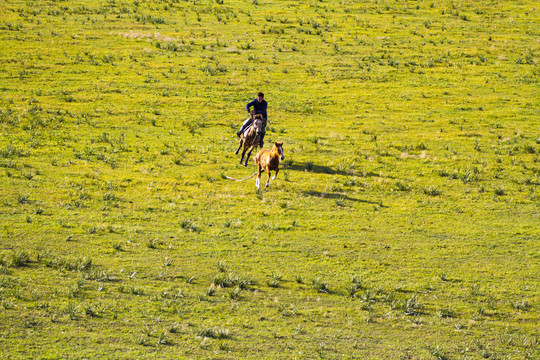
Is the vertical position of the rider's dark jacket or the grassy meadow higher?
the rider's dark jacket

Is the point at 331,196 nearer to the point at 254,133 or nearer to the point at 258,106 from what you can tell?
the point at 254,133

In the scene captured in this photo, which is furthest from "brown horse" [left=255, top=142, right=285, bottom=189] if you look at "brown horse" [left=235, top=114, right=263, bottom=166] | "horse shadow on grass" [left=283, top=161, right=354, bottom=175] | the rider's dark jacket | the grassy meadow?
"horse shadow on grass" [left=283, top=161, right=354, bottom=175]

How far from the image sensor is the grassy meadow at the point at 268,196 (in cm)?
1520

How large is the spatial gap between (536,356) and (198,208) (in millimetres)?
14065

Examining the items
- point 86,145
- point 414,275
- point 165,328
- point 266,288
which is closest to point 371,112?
point 86,145

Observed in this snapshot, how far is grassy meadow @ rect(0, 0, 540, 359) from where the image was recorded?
1520 cm

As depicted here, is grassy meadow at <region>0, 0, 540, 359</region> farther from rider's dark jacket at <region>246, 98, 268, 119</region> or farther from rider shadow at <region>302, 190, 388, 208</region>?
rider's dark jacket at <region>246, 98, 268, 119</region>

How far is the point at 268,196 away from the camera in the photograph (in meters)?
25.2

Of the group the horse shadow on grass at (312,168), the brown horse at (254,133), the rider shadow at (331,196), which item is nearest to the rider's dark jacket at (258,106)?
the brown horse at (254,133)

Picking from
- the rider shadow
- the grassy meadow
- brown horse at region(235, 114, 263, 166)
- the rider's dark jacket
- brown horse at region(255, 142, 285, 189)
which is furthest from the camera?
brown horse at region(235, 114, 263, 166)

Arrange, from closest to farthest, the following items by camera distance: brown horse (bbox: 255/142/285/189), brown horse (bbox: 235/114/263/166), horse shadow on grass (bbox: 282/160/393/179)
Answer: brown horse (bbox: 255/142/285/189) → brown horse (bbox: 235/114/263/166) → horse shadow on grass (bbox: 282/160/393/179)

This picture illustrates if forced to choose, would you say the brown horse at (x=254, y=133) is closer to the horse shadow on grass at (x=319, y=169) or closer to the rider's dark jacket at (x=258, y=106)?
the rider's dark jacket at (x=258, y=106)

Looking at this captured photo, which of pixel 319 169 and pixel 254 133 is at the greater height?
pixel 254 133

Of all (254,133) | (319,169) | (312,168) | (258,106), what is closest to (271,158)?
(258,106)
